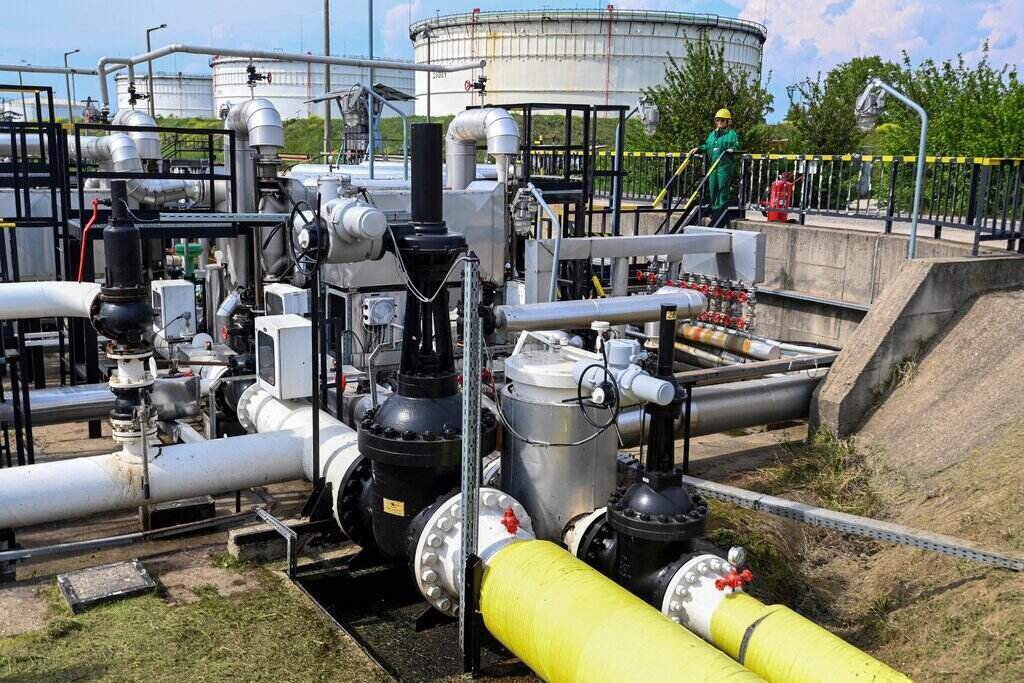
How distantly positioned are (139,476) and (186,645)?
5.00 feet

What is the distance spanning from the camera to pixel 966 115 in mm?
15961

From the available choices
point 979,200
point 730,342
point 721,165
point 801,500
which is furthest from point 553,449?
point 721,165

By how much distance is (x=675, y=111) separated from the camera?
22.2 metres

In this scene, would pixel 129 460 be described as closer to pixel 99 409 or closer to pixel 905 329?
pixel 99 409

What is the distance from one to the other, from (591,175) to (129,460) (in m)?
6.94

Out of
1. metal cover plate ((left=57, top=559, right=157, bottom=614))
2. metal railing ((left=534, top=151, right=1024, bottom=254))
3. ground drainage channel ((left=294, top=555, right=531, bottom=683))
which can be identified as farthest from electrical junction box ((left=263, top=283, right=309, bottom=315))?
metal railing ((left=534, top=151, right=1024, bottom=254))

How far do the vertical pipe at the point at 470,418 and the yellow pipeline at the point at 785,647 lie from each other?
1324mm

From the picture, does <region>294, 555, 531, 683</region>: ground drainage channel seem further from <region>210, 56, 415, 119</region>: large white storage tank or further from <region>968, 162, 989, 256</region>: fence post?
<region>210, 56, 415, 119</region>: large white storage tank

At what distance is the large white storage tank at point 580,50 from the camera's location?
140 feet

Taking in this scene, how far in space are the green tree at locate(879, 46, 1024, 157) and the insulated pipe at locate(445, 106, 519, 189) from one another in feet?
29.9

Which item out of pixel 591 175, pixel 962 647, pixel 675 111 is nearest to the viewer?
pixel 962 647

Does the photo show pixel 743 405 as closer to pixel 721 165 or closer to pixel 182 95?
pixel 721 165

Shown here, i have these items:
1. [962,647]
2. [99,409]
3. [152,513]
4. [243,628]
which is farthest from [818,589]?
[99,409]

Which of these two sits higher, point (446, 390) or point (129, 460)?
point (446, 390)
